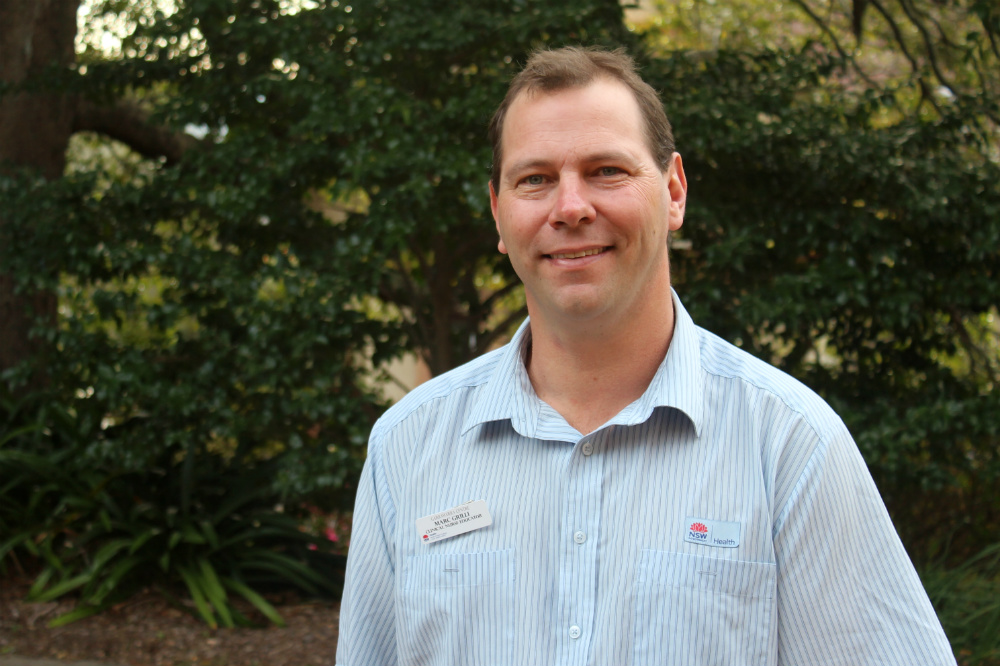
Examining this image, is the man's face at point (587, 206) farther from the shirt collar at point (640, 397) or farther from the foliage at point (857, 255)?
the foliage at point (857, 255)

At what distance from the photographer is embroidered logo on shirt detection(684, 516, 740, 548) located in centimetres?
157

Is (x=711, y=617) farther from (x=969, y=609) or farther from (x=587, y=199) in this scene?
(x=969, y=609)

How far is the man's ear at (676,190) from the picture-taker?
1.97 metres

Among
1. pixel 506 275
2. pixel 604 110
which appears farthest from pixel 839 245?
pixel 604 110

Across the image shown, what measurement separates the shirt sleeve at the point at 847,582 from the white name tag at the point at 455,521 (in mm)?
554

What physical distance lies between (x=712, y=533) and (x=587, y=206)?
654 millimetres

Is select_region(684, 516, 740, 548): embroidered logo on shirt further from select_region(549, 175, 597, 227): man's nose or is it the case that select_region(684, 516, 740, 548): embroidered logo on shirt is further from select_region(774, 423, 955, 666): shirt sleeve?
select_region(549, 175, 597, 227): man's nose

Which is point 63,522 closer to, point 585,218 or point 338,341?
point 338,341

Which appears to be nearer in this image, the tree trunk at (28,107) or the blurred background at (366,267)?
the blurred background at (366,267)

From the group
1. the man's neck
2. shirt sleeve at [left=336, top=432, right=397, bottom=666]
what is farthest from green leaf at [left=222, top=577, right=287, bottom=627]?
the man's neck

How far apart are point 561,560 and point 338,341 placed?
3054mm

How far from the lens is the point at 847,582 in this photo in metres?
1.53

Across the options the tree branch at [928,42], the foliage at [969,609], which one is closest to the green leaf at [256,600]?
the foliage at [969,609]

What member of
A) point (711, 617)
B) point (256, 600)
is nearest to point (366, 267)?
point (256, 600)
